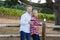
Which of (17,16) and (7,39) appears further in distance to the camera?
(17,16)

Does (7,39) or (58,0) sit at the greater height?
(58,0)

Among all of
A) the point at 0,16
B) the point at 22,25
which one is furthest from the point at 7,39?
the point at 0,16

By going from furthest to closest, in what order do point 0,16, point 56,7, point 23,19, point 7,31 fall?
point 0,16
point 56,7
point 7,31
point 23,19

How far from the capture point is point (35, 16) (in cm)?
840

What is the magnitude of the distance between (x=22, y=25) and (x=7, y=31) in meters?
5.50

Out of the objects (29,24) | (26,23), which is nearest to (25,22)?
(26,23)

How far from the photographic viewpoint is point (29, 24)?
8.23 metres

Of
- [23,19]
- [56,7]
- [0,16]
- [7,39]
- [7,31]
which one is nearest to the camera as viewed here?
[23,19]

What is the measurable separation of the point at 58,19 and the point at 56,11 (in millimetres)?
473

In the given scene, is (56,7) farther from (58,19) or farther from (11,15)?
(11,15)

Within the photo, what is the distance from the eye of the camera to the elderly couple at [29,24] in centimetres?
818

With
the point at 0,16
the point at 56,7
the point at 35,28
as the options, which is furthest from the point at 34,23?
the point at 0,16

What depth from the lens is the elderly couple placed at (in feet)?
26.8

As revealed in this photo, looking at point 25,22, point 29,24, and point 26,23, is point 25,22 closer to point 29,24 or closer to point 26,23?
point 26,23
